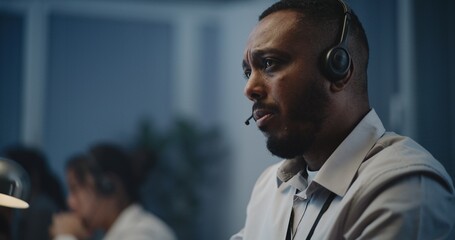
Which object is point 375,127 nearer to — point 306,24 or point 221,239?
point 306,24

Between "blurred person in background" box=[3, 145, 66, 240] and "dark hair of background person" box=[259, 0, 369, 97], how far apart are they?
195 centimetres

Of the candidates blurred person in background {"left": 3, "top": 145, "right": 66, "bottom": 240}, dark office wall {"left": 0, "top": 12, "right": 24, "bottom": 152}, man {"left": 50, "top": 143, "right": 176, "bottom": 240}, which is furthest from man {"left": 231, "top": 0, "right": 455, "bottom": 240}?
dark office wall {"left": 0, "top": 12, "right": 24, "bottom": 152}

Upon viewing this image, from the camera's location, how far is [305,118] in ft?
3.30

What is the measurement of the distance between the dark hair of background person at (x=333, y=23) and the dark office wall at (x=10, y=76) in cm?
380

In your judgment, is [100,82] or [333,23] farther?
[100,82]

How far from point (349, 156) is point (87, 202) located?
156 cm

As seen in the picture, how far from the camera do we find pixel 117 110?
4.52 metres

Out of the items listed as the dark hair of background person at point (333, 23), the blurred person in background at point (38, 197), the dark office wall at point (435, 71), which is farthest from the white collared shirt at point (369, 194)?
the blurred person in background at point (38, 197)

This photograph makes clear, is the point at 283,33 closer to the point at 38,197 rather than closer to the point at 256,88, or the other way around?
the point at 256,88

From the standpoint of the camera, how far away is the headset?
3.22ft

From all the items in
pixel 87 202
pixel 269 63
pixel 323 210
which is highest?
pixel 269 63

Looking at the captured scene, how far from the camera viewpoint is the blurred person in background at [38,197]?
254 centimetres

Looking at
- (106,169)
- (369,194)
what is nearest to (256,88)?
(369,194)

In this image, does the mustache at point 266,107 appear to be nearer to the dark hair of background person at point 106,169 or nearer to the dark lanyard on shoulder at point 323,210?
the dark lanyard on shoulder at point 323,210
